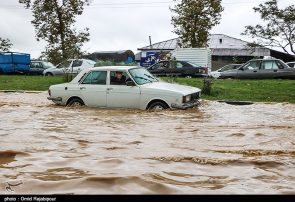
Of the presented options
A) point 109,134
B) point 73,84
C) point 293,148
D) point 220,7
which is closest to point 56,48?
point 220,7

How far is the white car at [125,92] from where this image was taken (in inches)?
400

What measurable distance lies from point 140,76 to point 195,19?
19069 mm

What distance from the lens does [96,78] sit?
36.3 ft

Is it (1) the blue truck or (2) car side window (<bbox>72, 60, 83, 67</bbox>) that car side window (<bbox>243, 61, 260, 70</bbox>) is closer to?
(2) car side window (<bbox>72, 60, 83, 67</bbox>)

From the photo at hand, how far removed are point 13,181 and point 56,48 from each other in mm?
24199

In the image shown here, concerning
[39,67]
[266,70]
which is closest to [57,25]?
[39,67]

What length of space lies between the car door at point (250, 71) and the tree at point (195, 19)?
856 cm

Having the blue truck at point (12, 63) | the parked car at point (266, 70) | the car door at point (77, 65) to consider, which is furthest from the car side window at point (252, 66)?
the blue truck at point (12, 63)

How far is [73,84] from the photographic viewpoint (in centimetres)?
1124

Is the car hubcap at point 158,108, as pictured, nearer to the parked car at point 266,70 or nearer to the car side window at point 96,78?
the car side window at point 96,78

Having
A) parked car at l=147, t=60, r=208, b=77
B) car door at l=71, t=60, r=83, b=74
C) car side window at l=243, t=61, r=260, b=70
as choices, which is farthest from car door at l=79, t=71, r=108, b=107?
car door at l=71, t=60, r=83, b=74

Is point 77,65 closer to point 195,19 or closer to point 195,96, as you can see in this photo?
point 195,19

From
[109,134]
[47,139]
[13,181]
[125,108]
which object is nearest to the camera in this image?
[13,181]

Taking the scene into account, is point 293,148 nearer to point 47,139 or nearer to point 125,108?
point 47,139
